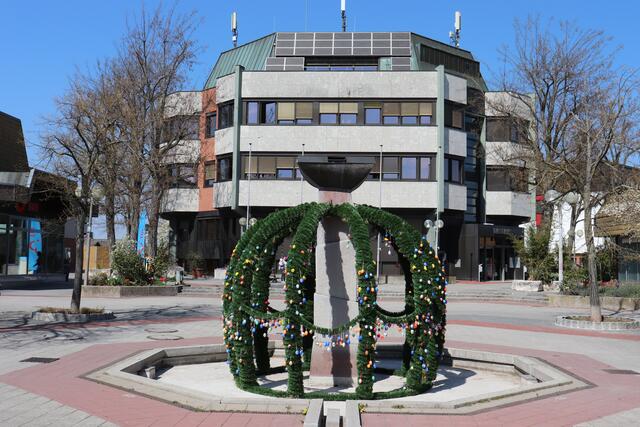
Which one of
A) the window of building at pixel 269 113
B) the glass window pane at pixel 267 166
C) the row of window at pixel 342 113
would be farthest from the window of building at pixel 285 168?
the window of building at pixel 269 113

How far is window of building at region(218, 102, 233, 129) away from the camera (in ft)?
142

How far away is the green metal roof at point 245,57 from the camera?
155 feet

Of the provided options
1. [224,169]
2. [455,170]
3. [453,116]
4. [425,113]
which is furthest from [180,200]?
[453,116]

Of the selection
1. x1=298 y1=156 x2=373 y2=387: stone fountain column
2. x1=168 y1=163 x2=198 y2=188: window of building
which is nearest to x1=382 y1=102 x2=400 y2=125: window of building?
x1=168 y1=163 x2=198 y2=188: window of building

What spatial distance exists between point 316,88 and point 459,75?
11.2m

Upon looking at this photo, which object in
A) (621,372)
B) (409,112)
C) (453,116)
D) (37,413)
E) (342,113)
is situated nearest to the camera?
(37,413)

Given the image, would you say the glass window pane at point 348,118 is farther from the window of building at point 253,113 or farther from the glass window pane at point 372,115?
the window of building at point 253,113

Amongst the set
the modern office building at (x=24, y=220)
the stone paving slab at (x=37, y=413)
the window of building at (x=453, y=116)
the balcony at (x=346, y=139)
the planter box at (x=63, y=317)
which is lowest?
the stone paving slab at (x=37, y=413)

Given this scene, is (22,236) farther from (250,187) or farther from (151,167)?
(250,187)

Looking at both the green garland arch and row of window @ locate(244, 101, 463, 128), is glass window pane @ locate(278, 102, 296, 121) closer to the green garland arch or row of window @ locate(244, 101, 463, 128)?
row of window @ locate(244, 101, 463, 128)

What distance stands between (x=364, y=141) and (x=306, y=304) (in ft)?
106

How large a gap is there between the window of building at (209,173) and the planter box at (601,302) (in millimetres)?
25669

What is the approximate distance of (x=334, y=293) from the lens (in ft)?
31.0

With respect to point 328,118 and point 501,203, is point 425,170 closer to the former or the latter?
point 328,118
